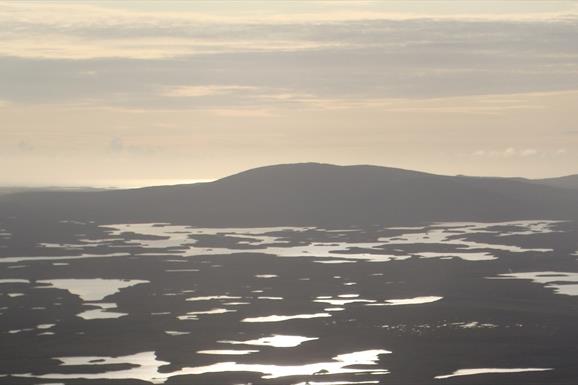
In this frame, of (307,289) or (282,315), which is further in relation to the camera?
(307,289)

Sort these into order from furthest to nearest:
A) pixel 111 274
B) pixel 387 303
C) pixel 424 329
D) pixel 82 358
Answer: pixel 111 274 < pixel 387 303 < pixel 424 329 < pixel 82 358

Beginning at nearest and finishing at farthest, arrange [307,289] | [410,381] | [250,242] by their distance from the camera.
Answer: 1. [410,381]
2. [307,289]
3. [250,242]

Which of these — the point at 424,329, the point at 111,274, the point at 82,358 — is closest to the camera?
the point at 82,358

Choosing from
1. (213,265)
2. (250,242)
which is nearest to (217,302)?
(213,265)

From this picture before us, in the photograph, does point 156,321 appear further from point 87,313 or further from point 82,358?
point 82,358

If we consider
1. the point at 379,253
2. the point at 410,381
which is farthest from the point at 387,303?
the point at 379,253

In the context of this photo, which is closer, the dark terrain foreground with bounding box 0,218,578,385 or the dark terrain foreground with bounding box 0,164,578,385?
the dark terrain foreground with bounding box 0,164,578,385

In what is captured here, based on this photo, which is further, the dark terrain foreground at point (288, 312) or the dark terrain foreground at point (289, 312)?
the dark terrain foreground at point (288, 312)

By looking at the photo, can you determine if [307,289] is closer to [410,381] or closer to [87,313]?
[87,313]

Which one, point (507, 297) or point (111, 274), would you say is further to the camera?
point (111, 274)
